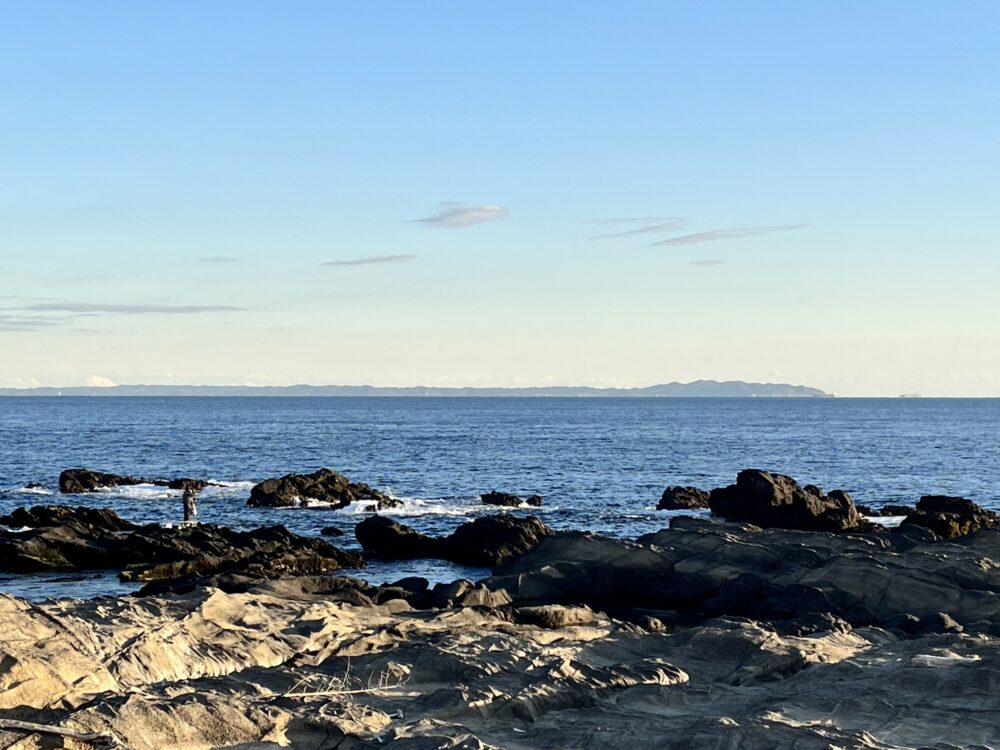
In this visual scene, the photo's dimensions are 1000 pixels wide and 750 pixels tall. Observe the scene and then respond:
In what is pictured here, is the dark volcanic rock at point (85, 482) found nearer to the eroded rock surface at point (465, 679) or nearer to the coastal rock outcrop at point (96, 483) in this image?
the coastal rock outcrop at point (96, 483)

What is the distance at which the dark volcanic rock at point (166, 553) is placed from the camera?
42.4m

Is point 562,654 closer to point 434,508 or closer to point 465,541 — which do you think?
point 465,541

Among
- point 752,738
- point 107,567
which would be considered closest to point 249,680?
point 752,738

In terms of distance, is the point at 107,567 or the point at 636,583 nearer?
the point at 636,583

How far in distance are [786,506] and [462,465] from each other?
48.4 m

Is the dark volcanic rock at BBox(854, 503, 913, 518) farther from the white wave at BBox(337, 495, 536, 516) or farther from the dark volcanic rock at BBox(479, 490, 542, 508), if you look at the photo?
the dark volcanic rock at BBox(479, 490, 542, 508)

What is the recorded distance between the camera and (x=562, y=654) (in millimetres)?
23094

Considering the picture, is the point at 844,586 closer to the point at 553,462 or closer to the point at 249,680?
the point at 249,680

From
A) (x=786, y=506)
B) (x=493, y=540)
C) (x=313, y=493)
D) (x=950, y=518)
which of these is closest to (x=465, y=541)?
(x=493, y=540)

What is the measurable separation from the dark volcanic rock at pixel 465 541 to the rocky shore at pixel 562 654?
8.00 metres

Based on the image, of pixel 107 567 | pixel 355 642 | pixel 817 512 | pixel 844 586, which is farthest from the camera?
pixel 817 512

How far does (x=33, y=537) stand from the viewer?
1799 inches

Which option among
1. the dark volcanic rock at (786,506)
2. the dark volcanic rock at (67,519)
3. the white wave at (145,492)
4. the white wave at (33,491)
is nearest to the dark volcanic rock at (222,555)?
the dark volcanic rock at (67,519)

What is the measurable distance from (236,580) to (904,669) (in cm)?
1868
